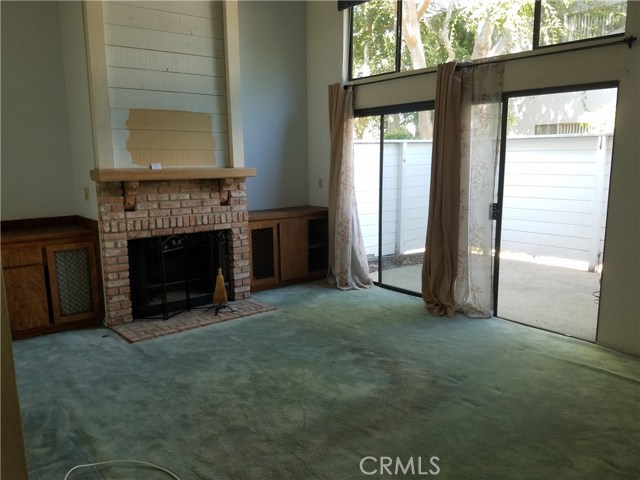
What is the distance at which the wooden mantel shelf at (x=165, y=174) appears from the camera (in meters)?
4.16

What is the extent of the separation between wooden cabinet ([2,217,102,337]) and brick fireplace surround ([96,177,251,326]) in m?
0.18

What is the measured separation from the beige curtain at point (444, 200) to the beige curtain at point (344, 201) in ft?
3.55

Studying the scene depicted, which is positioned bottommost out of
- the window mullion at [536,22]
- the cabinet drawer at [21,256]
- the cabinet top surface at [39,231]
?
the cabinet drawer at [21,256]

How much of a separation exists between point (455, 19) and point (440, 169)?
146cm

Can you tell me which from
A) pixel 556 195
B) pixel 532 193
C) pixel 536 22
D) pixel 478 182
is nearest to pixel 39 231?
pixel 478 182

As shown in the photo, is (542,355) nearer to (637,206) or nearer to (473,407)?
(473,407)

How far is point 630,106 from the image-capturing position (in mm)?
3457

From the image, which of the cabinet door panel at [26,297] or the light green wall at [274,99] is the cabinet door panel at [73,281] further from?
the light green wall at [274,99]

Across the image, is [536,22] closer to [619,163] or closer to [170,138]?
[619,163]

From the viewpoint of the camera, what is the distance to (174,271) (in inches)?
195

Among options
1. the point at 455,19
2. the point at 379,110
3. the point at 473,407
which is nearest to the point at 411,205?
the point at 379,110

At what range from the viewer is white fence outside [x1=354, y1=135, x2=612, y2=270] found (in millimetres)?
5930

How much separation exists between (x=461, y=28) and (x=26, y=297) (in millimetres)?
4602

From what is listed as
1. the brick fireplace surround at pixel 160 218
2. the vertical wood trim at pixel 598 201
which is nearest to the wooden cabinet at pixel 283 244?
the brick fireplace surround at pixel 160 218
